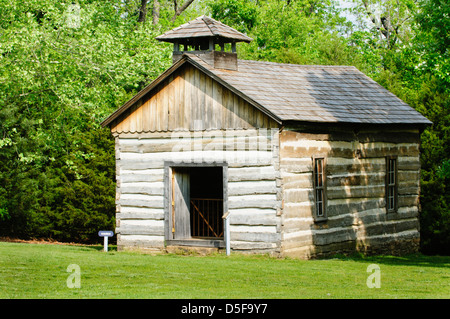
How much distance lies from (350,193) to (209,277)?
8.12m

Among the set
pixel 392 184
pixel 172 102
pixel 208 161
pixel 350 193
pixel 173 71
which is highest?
pixel 173 71

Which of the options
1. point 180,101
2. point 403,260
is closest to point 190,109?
point 180,101

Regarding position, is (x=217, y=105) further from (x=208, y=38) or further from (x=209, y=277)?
(x=209, y=277)

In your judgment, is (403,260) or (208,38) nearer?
(403,260)

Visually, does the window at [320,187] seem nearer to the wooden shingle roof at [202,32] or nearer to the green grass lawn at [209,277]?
the green grass lawn at [209,277]

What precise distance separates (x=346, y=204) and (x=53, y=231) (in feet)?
42.0

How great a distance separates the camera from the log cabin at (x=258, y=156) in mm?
19438

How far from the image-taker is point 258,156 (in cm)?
1941

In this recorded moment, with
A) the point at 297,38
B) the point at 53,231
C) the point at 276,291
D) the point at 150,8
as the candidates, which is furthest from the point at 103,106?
the point at 297,38

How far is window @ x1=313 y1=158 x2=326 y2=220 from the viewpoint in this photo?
20.8m

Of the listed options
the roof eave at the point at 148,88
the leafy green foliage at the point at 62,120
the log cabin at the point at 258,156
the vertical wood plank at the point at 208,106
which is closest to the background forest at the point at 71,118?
the leafy green foliage at the point at 62,120

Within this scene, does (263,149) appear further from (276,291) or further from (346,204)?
(276,291)

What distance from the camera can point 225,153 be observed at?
19.8 m

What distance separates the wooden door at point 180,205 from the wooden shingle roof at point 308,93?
246 cm
